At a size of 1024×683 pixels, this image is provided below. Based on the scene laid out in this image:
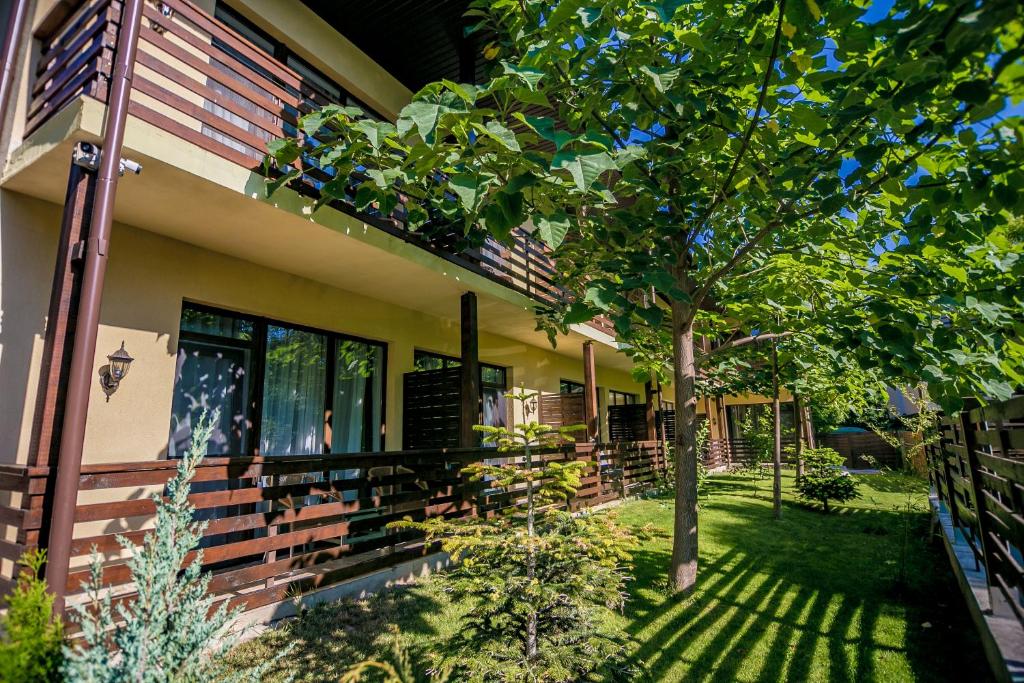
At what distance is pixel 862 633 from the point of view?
4.32 metres

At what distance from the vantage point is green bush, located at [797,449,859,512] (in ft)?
32.2

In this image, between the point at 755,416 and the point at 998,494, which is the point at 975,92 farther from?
the point at 755,416

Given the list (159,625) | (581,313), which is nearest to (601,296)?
(581,313)

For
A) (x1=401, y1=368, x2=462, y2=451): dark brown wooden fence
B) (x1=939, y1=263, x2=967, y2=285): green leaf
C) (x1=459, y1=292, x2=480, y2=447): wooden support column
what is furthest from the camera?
(x1=401, y1=368, x2=462, y2=451): dark brown wooden fence

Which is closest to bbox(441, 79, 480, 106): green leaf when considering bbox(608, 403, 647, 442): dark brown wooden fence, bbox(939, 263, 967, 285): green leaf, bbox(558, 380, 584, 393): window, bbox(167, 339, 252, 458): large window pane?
bbox(939, 263, 967, 285): green leaf

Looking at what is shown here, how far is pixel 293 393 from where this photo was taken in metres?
6.72

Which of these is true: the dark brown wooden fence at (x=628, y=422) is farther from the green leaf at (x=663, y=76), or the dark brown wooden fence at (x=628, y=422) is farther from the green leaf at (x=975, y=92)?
the green leaf at (x=975, y=92)

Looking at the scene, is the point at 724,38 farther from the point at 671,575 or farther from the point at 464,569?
the point at 671,575

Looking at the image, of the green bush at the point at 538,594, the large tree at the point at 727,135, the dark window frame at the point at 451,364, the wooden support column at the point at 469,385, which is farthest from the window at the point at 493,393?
the green bush at the point at 538,594

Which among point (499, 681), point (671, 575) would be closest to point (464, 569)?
point (499, 681)

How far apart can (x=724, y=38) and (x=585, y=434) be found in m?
9.22

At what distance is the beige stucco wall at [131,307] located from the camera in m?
4.45

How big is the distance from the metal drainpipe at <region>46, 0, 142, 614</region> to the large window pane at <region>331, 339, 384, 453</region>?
3.79 meters

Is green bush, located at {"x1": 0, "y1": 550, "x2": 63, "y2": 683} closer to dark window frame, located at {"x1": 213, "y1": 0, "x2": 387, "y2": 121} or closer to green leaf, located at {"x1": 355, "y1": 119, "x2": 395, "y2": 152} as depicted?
green leaf, located at {"x1": 355, "y1": 119, "x2": 395, "y2": 152}
